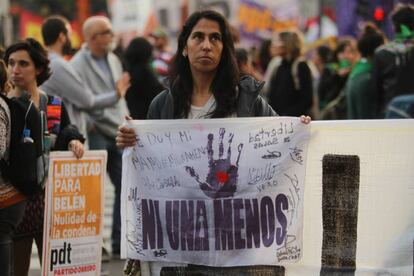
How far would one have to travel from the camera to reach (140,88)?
9.99 metres

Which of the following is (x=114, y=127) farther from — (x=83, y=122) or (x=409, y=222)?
(x=409, y=222)

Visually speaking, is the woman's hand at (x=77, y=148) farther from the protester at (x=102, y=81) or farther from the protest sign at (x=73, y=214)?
the protester at (x=102, y=81)

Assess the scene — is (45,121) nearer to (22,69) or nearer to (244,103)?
(22,69)

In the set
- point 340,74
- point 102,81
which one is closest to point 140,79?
point 102,81

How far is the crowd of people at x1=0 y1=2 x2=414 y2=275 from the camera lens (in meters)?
5.27

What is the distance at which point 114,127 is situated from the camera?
30.2 feet

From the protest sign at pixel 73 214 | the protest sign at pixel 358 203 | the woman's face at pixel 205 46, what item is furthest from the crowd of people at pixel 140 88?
the protest sign at pixel 358 203

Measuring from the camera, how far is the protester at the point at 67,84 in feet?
27.2

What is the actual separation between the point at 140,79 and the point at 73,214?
3404 millimetres

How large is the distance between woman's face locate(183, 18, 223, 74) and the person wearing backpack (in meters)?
1.51

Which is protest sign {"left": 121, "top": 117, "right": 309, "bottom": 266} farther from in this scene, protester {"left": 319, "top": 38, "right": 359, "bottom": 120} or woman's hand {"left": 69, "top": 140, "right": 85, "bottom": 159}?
protester {"left": 319, "top": 38, "right": 359, "bottom": 120}

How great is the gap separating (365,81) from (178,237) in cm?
560

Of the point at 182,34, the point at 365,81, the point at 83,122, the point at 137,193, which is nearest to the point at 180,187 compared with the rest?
the point at 137,193

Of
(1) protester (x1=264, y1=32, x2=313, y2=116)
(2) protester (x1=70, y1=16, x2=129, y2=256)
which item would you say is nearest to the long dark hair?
(2) protester (x1=70, y1=16, x2=129, y2=256)
